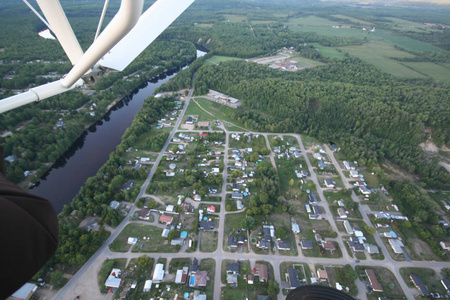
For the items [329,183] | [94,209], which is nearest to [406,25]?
[329,183]

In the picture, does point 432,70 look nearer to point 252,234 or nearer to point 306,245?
point 306,245

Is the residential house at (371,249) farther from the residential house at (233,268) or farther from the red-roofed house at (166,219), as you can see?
the red-roofed house at (166,219)

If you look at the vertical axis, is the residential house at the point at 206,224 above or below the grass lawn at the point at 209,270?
above

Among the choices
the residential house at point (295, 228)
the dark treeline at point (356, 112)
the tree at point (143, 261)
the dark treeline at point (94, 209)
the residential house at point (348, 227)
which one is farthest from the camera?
the dark treeline at point (356, 112)

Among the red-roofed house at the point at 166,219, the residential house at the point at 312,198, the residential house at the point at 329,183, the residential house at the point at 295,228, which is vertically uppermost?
the residential house at the point at 329,183

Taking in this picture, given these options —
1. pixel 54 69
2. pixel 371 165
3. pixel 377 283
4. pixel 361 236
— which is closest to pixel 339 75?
pixel 371 165

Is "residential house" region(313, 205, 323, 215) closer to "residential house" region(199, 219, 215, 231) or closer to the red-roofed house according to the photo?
"residential house" region(199, 219, 215, 231)

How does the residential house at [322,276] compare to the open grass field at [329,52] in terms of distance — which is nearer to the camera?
the residential house at [322,276]

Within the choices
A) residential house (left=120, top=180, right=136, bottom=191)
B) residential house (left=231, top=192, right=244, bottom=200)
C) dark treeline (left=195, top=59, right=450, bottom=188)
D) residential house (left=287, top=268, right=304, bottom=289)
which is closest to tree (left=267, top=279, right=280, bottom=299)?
residential house (left=287, top=268, right=304, bottom=289)

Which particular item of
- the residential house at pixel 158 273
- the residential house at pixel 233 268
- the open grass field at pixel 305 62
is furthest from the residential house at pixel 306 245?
the open grass field at pixel 305 62
